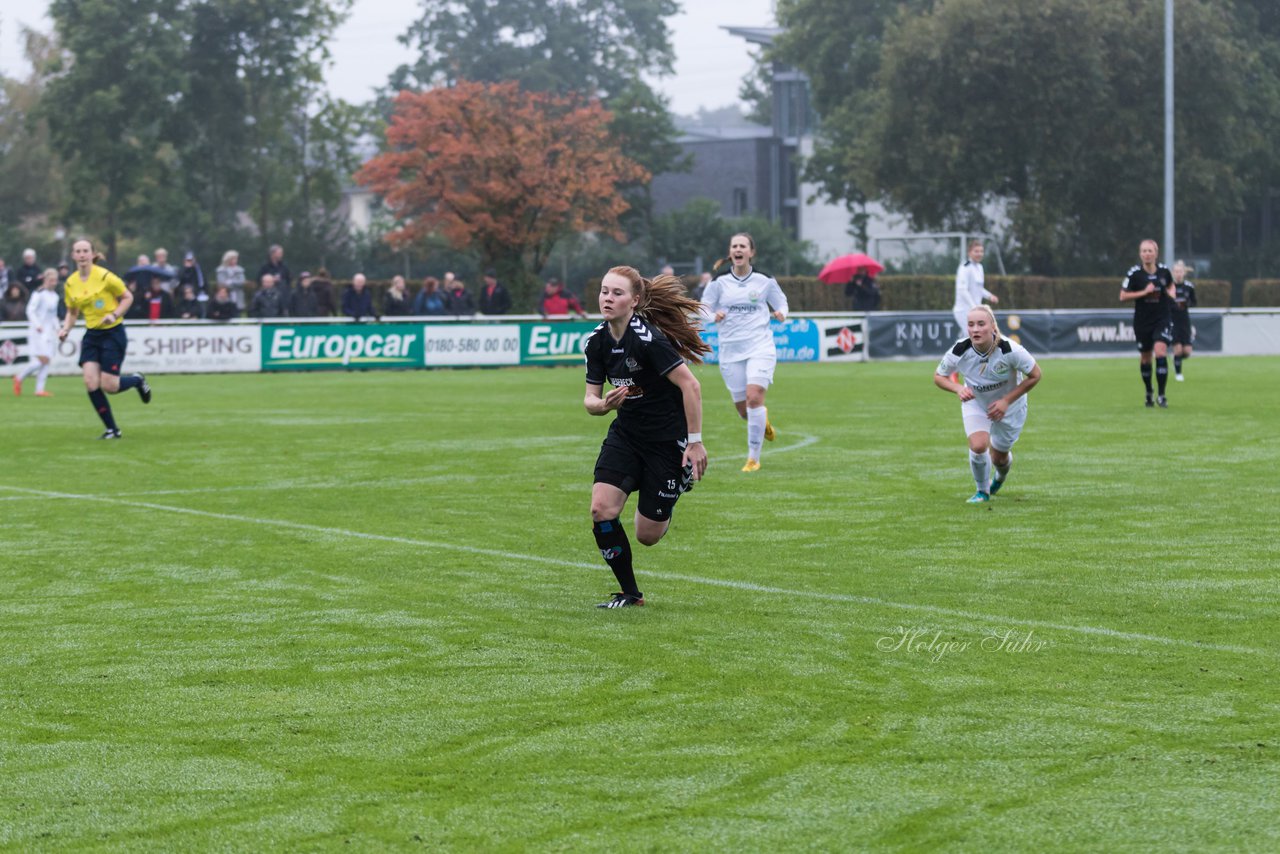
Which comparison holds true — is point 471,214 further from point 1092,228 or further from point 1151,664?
point 1151,664

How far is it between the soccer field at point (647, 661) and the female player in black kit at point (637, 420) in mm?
404

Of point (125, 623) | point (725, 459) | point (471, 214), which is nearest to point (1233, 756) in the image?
point (125, 623)

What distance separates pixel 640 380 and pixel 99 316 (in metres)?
11.3

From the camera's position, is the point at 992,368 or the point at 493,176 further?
the point at 493,176

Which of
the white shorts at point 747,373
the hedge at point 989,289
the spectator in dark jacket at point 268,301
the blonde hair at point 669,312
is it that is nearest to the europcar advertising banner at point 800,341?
the hedge at point 989,289

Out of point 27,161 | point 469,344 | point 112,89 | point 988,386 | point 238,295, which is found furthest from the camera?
point 27,161

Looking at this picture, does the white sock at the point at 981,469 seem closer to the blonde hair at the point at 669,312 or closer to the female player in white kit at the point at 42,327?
the blonde hair at the point at 669,312

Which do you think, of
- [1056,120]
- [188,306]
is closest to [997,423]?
[188,306]

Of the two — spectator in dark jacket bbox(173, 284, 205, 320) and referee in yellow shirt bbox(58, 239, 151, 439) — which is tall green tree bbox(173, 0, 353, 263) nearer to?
spectator in dark jacket bbox(173, 284, 205, 320)

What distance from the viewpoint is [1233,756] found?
231 inches

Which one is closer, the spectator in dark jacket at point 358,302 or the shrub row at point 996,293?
the spectator in dark jacket at point 358,302

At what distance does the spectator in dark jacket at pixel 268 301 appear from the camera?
36406mm

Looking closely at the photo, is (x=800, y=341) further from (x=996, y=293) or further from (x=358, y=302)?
(x=996, y=293)

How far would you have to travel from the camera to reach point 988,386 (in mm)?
13281
